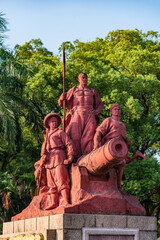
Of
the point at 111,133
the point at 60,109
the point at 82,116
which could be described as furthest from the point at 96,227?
the point at 60,109

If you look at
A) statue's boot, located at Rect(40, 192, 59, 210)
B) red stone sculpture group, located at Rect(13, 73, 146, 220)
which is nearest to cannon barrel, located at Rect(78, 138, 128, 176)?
red stone sculpture group, located at Rect(13, 73, 146, 220)

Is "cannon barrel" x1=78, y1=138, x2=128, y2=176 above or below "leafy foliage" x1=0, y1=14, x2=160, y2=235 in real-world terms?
below

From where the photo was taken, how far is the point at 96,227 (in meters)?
8.55

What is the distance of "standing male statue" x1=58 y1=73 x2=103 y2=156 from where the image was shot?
10.0 metres

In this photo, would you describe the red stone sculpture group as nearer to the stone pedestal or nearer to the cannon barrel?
the cannon barrel

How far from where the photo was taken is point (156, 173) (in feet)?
62.0

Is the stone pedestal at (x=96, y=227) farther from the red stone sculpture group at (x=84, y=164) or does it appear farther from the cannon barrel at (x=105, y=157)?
the cannon barrel at (x=105, y=157)

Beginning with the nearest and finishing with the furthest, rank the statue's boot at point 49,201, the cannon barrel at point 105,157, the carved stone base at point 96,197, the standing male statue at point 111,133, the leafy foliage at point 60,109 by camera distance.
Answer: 1. the cannon barrel at point 105,157
2. the carved stone base at point 96,197
3. the statue's boot at point 49,201
4. the standing male statue at point 111,133
5. the leafy foliage at point 60,109

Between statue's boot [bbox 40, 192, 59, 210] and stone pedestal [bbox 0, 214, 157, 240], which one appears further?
statue's boot [bbox 40, 192, 59, 210]

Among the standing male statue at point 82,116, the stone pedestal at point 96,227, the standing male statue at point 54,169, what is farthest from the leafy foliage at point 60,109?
the stone pedestal at point 96,227

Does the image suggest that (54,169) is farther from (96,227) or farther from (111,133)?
(96,227)

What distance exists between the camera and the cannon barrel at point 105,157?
26.8ft

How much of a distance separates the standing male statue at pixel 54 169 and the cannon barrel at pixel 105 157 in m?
0.36

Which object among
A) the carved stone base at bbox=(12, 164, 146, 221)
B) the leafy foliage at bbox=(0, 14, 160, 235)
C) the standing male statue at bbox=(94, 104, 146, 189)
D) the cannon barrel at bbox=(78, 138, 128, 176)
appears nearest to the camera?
the cannon barrel at bbox=(78, 138, 128, 176)
